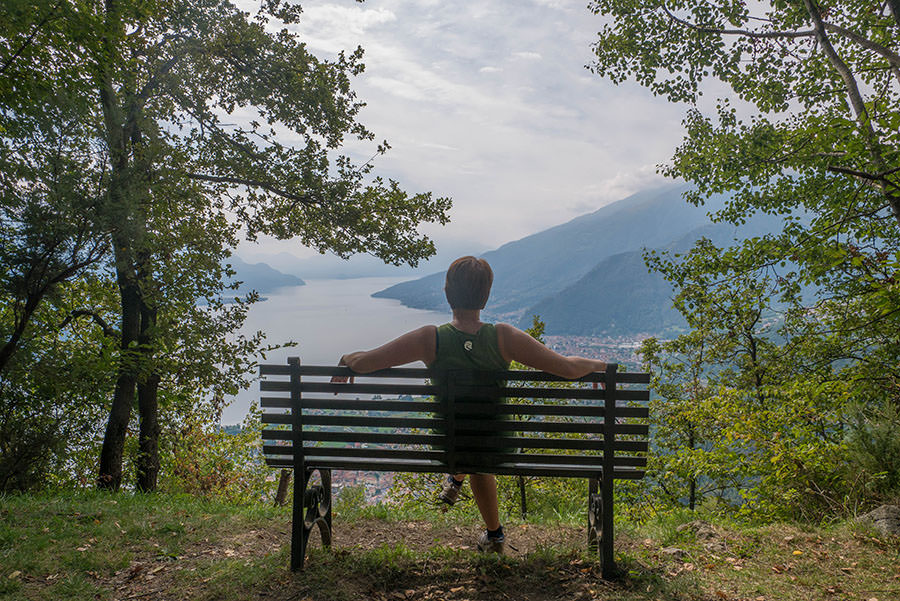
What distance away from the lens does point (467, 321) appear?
325 centimetres

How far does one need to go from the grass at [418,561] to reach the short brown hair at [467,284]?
1.72 meters

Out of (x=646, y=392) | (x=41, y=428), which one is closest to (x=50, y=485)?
(x=41, y=428)

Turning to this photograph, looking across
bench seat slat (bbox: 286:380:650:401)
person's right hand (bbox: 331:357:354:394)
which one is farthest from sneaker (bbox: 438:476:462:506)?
person's right hand (bbox: 331:357:354:394)

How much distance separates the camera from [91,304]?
13094 millimetres

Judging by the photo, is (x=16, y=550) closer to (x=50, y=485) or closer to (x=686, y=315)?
(x=50, y=485)

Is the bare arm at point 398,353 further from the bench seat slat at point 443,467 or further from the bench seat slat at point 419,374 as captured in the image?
the bench seat slat at point 443,467

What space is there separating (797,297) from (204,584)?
13.5 meters

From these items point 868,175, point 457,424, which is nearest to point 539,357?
point 457,424

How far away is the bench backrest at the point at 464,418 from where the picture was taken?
3066 millimetres

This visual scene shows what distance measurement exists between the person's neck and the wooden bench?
0.96 feet

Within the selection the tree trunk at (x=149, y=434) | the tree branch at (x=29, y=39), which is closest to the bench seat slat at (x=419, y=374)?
the tree branch at (x=29, y=39)

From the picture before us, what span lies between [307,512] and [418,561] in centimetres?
82

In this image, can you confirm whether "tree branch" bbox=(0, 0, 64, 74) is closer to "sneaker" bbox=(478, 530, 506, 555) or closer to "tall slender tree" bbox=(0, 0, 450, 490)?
"tall slender tree" bbox=(0, 0, 450, 490)

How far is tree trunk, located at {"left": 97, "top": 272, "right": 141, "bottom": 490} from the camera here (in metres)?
9.33
